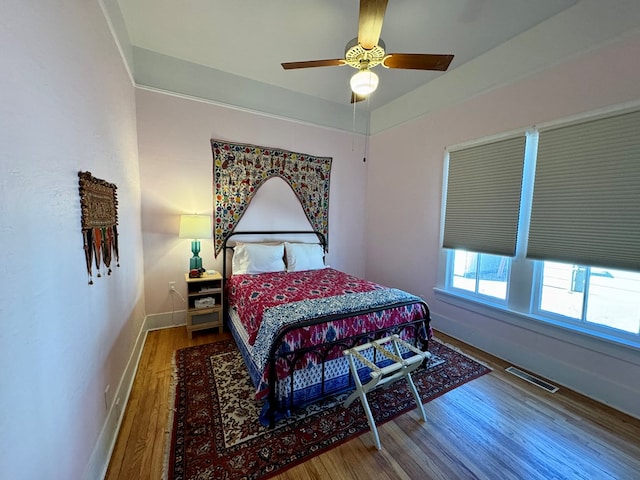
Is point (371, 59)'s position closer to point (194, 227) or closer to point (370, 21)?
point (370, 21)

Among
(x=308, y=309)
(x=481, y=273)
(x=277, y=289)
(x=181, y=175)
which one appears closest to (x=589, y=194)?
(x=481, y=273)

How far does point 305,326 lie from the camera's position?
1.77 m

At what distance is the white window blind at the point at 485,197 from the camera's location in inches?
99.2

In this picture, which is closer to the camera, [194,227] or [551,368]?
[551,368]

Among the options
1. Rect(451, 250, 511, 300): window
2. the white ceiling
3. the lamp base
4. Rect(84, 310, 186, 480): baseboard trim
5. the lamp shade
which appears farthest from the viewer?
the lamp base

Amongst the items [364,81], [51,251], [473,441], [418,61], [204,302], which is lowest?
[473,441]

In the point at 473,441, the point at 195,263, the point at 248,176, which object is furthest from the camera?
the point at 248,176

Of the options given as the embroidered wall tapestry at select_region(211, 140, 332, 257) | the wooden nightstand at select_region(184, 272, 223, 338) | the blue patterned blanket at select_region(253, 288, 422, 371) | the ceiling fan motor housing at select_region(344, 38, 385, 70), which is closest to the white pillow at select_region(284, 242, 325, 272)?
the embroidered wall tapestry at select_region(211, 140, 332, 257)

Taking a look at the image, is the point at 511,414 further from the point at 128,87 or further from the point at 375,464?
the point at 128,87

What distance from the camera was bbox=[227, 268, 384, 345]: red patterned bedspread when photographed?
2174mm

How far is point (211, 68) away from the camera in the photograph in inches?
123

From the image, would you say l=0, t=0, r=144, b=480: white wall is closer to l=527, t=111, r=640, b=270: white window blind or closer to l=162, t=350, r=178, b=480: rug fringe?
l=162, t=350, r=178, b=480: rug fringe

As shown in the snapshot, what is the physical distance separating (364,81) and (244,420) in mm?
2646

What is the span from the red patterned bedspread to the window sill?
1.15 metres
